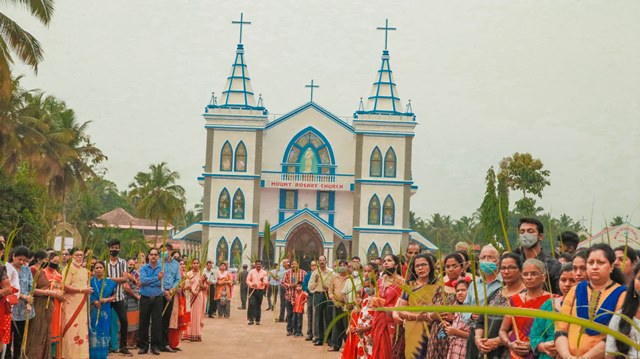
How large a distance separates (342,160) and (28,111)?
17.8m

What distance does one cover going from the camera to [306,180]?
49.4 metres

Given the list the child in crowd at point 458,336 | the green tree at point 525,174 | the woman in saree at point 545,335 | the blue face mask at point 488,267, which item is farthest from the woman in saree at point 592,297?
the green tree at point 525,174

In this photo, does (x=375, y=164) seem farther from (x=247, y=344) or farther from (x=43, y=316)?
(x=43, y=316)

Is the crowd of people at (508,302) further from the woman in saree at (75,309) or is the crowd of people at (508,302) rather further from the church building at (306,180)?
the church building at (306,180)

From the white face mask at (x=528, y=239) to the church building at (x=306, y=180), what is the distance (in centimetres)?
4113

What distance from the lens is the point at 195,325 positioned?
625 inches

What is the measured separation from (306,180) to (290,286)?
30.4m

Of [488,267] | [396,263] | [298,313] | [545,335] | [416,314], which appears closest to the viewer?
[545,335]

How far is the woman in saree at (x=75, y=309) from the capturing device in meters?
11.2

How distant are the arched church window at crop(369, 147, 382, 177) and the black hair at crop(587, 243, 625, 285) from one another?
4411 centimetres

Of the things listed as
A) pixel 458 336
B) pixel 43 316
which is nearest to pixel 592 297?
pixel 458 336

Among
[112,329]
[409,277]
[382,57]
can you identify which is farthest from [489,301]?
[382,57]

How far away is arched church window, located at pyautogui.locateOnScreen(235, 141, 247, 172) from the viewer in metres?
49.3

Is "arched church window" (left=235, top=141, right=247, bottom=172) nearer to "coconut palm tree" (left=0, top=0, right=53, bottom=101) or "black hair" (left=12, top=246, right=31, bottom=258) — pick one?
"coconut palm tree" (left=0, top=0, right=53, bottom=101)
